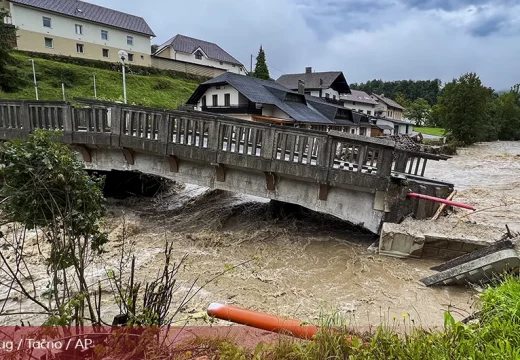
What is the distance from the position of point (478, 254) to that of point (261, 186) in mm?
4699

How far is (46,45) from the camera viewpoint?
36375 mm

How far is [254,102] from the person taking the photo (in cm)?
2761

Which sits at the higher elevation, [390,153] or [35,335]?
[390,153]

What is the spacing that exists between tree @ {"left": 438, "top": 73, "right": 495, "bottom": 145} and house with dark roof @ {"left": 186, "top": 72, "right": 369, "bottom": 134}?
756 inches

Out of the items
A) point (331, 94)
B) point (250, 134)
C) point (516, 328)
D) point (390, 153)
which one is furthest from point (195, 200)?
point (331, 94)

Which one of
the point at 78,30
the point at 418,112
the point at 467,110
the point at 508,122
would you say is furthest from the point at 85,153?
the point at 418,112

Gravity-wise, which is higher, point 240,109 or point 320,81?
point 320,81

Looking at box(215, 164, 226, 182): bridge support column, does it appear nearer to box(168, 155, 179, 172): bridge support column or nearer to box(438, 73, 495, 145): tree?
box(168, 155, 179, 172): bridge support column

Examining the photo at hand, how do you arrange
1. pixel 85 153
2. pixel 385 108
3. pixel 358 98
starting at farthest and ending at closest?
pixel 385 108 < pixel 358 98 < pixel 85 153

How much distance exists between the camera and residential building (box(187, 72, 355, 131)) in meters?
28.4

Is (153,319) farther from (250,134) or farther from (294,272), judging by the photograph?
(250,134)

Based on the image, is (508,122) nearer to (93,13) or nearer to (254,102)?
(254,102)

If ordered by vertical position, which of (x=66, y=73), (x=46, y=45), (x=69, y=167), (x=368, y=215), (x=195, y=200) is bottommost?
(x=195, y=200)

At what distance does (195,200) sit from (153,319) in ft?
31.5
